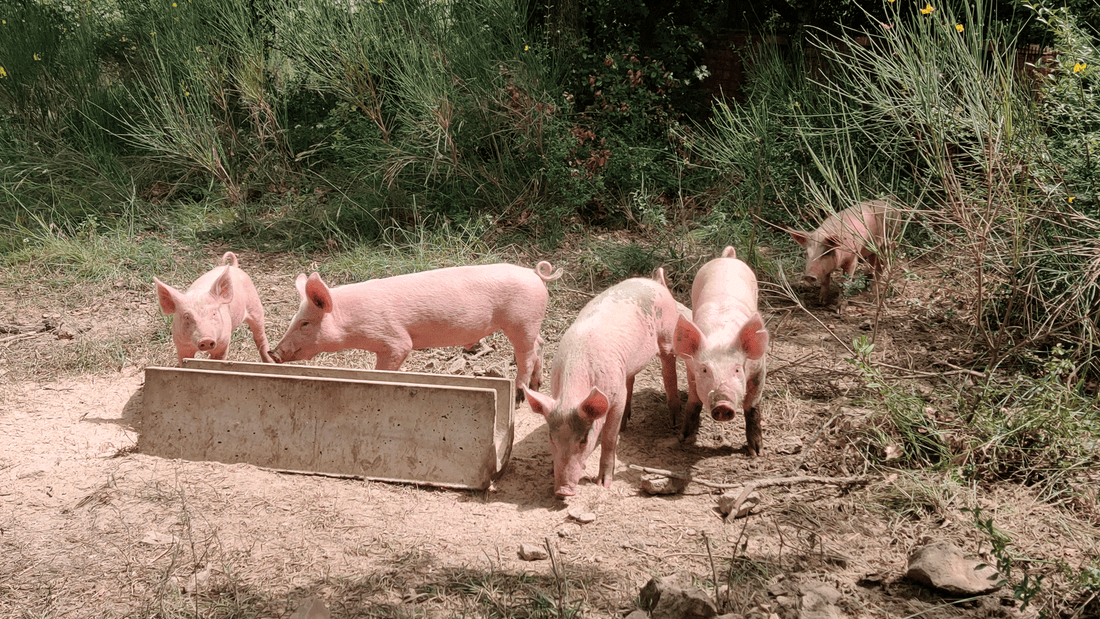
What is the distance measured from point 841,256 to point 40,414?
18.1ft

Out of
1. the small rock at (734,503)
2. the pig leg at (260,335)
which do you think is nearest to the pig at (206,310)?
the pig leg at (260,335)

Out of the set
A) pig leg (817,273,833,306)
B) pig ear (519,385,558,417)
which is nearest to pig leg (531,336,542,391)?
pig ear (519,385,558,417)

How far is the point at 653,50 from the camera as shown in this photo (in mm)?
8602

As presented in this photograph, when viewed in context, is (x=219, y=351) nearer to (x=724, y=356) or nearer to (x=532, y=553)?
(x=532, y=553)

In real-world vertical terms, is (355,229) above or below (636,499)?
above

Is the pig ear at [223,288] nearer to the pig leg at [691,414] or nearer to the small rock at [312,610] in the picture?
the small rock at [312,610]

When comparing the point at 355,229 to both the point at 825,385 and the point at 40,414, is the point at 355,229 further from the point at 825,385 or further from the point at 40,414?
the point at 825,385

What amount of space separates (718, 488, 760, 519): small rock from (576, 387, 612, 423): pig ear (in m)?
0.69

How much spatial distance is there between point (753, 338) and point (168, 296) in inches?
130

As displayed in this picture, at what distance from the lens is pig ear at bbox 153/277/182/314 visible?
15.0 feet

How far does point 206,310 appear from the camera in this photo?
4711mm

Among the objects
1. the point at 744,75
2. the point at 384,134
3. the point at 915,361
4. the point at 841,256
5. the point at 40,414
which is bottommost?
the point at 40,414

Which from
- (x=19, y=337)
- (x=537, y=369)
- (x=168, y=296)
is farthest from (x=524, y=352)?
(x=19, y=337)

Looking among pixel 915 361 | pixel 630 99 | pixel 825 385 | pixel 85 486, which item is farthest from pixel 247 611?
pixel 630 99
